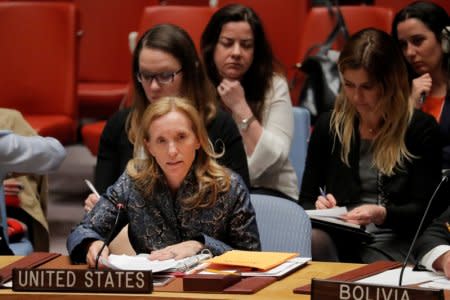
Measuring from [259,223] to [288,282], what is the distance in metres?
0.63

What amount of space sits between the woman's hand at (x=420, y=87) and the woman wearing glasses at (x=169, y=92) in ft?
2.67

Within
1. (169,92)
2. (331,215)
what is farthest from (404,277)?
(169,92)

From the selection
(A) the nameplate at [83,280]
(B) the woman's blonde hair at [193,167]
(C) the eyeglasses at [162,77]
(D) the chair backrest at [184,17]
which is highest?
(D) the chair backrest at [184,17]

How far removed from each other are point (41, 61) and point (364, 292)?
11.9ft

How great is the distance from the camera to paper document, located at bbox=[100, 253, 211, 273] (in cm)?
236

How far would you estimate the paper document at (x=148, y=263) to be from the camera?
7.75ft

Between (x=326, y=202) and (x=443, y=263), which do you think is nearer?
(x=443, y=263)

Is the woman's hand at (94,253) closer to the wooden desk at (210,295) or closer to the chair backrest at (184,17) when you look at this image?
the wooden desk at (210,295)

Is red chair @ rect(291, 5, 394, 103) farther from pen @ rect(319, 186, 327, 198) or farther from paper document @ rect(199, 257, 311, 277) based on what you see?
paper document @ rect(199, 257, 311, 277)

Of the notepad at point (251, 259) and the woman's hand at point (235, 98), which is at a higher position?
the woman's hand at point (235, 98)

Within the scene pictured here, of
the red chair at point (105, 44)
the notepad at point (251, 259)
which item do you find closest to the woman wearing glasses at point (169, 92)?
the notepad at point (251, 259)

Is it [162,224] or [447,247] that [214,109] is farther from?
A: [447,247]

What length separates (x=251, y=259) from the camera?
2404 mm

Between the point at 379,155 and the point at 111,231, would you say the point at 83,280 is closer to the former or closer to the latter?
the point at 111,231
